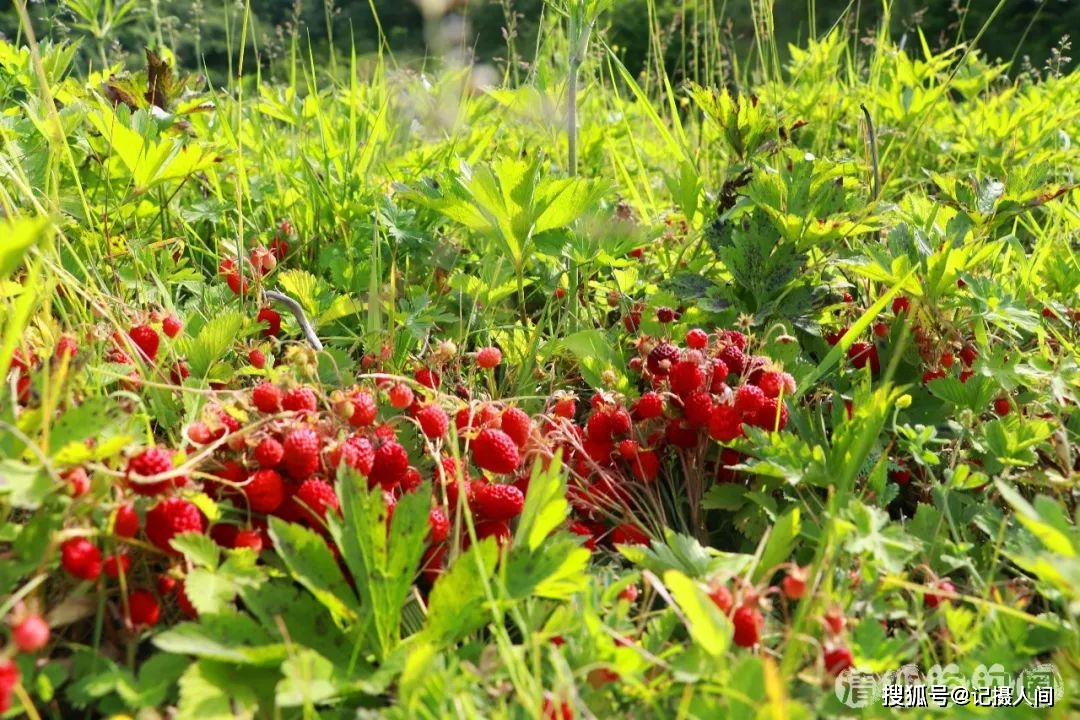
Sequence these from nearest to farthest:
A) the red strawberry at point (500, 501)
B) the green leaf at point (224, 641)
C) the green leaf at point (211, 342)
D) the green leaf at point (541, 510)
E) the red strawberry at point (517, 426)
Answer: the green leaf at point (224, 641) < the green leaf at point (541, 510) < the red strawberry at point (500, 501) < the red strawberry at point (517, 426) < the green leaf at point (211, 342)

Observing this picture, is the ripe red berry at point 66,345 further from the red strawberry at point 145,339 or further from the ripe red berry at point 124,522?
the ripe red berry at point 124,522

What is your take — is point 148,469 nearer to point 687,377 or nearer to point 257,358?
point 257,358

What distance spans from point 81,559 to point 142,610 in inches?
3.2

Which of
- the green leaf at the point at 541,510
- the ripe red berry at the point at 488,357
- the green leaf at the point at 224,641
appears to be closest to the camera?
the green leaf at the point at 224,641

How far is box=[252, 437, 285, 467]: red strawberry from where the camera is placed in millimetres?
996

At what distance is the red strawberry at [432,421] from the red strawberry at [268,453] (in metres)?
0.21

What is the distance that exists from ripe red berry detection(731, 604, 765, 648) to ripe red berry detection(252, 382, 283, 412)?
0.58m

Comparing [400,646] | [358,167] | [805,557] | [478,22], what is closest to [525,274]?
[358,167]

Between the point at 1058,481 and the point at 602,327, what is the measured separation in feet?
2.86

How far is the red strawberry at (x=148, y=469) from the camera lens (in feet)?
3.03

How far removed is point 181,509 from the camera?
93 centimetres

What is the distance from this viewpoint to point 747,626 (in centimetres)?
91

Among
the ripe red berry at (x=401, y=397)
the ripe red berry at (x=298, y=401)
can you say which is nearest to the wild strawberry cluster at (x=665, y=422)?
the ripe red berry at (x=401, y=397)

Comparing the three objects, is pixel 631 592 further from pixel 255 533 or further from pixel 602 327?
pixel 602 327
